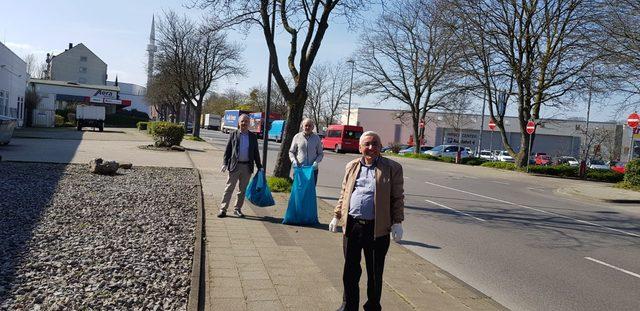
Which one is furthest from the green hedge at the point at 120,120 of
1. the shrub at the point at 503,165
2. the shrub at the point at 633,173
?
the shrub at the point at 633,173

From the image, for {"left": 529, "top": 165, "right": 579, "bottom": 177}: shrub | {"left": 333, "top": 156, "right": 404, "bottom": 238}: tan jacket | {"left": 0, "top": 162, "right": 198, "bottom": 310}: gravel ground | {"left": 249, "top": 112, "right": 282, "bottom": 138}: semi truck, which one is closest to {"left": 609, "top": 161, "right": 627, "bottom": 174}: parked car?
{"left": 529, "top": 165, "right": 579, "bottom": 177}: shrub

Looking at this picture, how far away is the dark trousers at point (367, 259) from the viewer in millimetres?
4473

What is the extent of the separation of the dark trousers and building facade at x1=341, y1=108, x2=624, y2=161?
58999mm

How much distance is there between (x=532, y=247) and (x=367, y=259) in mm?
4898

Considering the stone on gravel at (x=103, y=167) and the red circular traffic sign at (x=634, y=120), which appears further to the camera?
the red circular traffic sign at (x=634, y=120)

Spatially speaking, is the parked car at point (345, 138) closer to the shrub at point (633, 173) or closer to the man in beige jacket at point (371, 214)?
the shrub at point (633, 173)

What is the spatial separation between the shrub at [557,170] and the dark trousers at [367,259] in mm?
26851

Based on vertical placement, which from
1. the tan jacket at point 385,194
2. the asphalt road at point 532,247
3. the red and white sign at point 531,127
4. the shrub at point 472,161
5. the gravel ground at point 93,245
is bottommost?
the asphalt road at point 532,247

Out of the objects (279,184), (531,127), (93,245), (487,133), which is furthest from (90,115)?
(487,133)

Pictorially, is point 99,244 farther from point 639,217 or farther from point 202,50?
point 202,50

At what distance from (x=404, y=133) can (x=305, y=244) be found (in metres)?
73.8

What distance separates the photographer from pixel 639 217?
13.7 metres

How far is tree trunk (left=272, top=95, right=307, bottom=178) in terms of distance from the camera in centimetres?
1326

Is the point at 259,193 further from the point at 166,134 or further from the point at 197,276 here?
the point at 166,134
